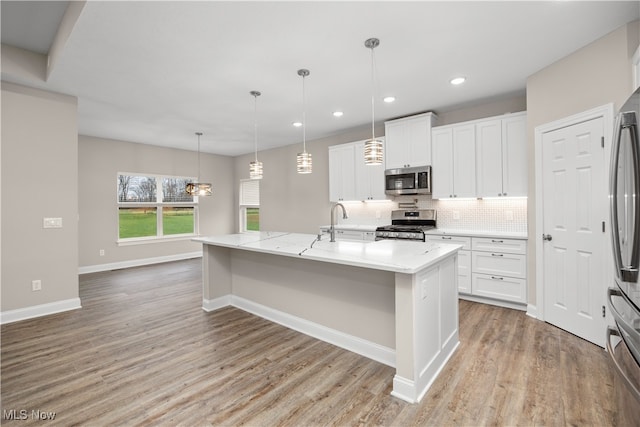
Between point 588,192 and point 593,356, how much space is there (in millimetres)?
1435

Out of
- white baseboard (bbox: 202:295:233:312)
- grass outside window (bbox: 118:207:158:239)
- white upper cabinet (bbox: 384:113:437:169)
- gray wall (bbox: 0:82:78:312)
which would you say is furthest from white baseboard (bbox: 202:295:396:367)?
grass outside window (bbox: 118:207:158:239)

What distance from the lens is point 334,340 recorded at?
2.76m

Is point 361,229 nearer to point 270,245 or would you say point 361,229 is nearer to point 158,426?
point 270,245

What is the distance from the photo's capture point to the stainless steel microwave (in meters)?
4.48

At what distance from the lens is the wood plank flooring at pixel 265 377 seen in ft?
6.02

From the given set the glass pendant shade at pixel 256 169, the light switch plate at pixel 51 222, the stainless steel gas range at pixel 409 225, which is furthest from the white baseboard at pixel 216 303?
the stainless steel gas range at pixel 409 225

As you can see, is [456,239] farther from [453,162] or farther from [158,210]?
[158,210]

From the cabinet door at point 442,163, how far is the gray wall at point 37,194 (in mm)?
4974

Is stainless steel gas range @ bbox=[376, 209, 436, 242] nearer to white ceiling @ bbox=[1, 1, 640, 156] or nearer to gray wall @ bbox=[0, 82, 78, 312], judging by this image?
white ceiling @ bbox=[1, 1, 640, 156]

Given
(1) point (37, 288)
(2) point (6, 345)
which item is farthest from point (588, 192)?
(1) point (37, 288)

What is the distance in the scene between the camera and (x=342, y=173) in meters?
5.66

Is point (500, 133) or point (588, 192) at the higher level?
point (500, 133)

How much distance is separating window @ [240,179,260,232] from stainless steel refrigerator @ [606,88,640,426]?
7242 mm

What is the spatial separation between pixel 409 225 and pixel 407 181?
2.48ft
